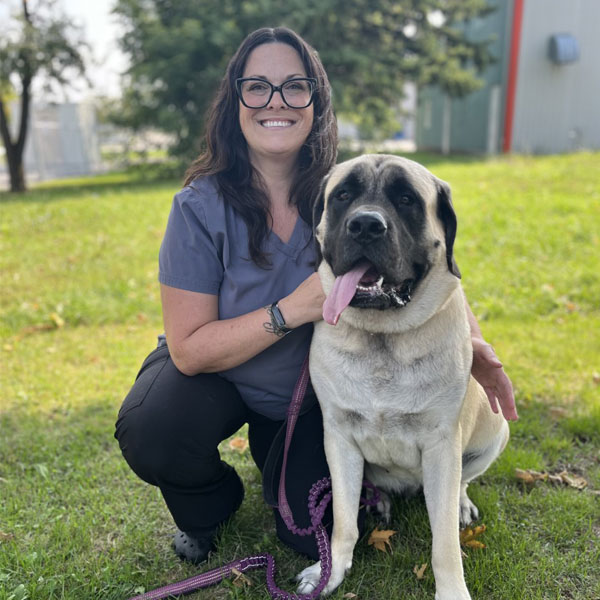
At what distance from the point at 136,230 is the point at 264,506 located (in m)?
5.02

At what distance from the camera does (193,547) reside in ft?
6.73

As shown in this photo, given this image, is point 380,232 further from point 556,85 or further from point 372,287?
point 556,85

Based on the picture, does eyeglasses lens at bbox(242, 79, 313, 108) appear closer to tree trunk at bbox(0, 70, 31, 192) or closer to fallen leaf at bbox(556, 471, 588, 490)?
fallen leaf at bbox(556, 471, 588, 490)

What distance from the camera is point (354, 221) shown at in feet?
5.47

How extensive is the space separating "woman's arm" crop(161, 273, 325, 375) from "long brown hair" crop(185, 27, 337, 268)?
20 cm

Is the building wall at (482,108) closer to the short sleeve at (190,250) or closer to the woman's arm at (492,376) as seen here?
the woman's arm at (492,376)

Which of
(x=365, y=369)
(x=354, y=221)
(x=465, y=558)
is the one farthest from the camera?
(x=465, y=558)

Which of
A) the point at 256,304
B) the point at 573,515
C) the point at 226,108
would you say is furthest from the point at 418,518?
the point at 226,108

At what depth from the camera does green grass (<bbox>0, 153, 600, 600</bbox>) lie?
1945 millimetres

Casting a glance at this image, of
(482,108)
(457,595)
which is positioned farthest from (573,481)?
(482,108)

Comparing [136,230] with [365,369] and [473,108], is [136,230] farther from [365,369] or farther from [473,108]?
[473,108]

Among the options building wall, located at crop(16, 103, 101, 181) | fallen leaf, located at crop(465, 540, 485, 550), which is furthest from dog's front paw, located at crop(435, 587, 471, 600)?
building wall, located at crop(16, 103, 101, 181)

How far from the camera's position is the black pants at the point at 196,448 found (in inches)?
76.9

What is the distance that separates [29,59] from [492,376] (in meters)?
11.5
